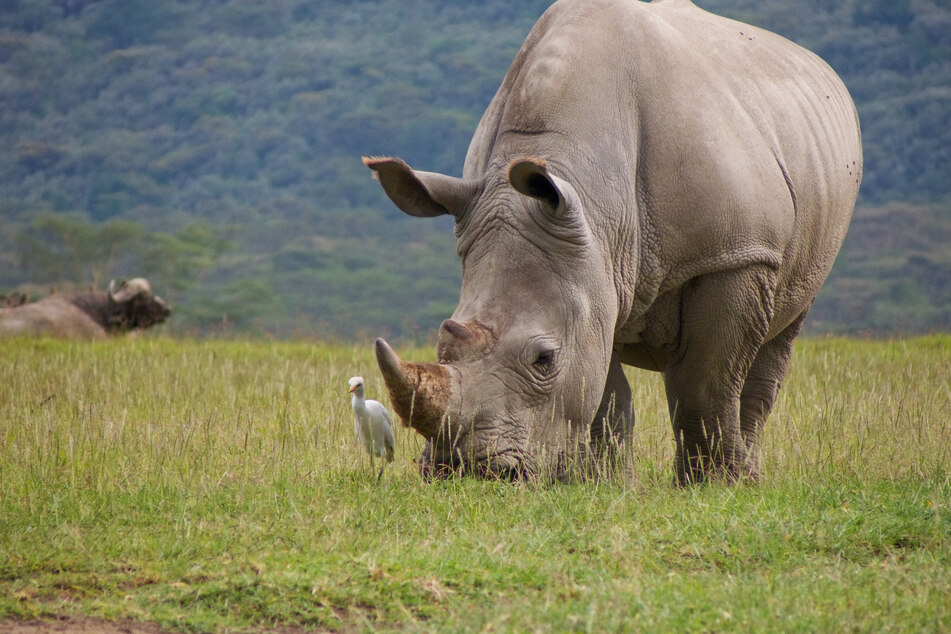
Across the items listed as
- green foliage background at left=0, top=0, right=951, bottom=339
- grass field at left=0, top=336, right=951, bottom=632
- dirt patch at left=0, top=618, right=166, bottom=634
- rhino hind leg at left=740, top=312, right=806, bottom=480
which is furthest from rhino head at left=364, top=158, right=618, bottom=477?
green foliage background at left=0, top=0, right=951, bottom=339

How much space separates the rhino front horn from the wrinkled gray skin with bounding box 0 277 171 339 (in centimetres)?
1104

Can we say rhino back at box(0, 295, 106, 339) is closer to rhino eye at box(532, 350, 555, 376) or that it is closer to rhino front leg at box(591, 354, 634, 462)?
rhino front leg at box(591, 354, 634, 462)

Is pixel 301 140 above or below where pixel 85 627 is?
below

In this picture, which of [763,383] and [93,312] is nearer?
[763,383]

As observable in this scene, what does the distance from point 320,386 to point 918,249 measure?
68258 mm

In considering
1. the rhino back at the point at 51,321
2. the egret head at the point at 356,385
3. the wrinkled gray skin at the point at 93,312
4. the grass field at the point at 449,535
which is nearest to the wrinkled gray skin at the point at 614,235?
the grass field at the point at 449,535

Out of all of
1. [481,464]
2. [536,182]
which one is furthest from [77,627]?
[536,182]

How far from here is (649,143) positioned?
559 cm

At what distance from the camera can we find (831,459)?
6082 mm

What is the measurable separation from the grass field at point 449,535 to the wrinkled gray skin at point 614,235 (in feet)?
1.20

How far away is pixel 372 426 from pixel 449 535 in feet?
4.32

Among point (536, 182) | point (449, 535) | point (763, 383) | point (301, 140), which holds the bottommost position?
point (301, 140)

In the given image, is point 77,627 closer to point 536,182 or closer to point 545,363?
point 545,363

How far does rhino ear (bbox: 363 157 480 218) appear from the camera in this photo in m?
5.43
